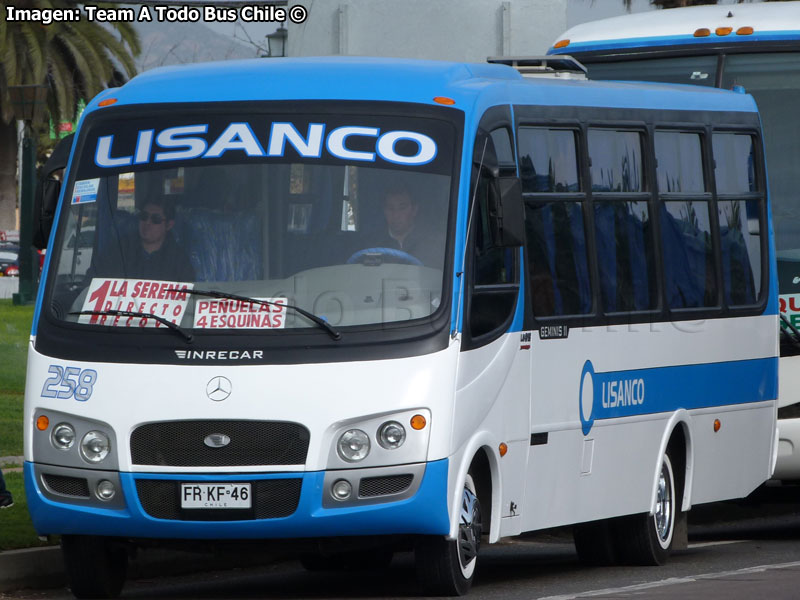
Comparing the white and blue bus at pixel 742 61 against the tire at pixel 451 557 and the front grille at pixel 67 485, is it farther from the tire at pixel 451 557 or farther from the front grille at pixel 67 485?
the front grille at pixel 67 485

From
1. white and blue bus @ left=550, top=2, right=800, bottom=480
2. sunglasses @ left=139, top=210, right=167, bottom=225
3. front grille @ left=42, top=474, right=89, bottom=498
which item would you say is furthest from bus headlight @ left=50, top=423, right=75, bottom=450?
white and blue bus @ left=550, top=2, right=800, bottom=480

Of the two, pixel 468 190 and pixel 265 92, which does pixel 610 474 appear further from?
pixel 265 92

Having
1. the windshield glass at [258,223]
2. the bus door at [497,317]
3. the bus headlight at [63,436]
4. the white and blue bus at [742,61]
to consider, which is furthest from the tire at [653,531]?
the bus headlight at [63,436]

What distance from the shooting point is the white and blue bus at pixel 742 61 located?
13875mm

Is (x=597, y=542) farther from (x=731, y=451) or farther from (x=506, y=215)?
(x=506, y=215)

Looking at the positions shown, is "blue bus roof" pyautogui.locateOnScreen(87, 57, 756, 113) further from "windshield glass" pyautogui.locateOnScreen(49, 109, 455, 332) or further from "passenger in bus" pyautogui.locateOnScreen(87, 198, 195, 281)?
"passenger in bus" pyautogui.locateOnScreen(87, 198, 195, 281)

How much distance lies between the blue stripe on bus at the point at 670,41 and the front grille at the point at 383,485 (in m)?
6.72

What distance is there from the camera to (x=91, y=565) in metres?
9.39

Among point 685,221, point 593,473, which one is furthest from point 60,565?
point 685,221

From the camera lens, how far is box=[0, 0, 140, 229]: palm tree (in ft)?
122

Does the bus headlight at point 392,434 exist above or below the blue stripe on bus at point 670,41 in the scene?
below

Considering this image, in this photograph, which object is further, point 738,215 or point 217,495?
point 738,215

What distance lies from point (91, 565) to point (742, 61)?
7169 millimetres

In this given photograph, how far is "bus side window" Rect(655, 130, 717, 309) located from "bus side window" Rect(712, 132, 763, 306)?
197mm
